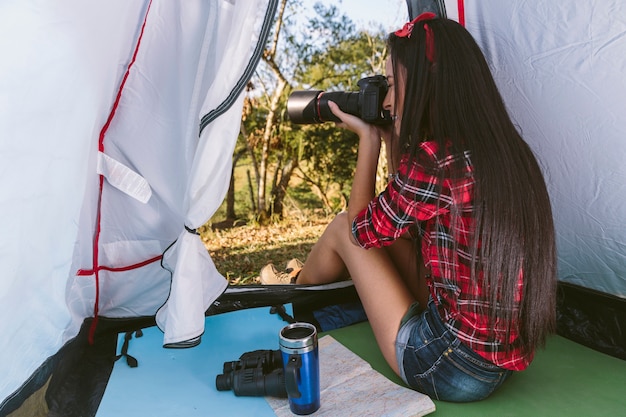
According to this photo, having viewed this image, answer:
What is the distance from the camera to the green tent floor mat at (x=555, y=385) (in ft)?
3.76

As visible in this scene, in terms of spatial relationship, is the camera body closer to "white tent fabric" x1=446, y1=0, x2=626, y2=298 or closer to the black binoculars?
"white tent fabric" x1=446, y1=0, x2=626, y2=298

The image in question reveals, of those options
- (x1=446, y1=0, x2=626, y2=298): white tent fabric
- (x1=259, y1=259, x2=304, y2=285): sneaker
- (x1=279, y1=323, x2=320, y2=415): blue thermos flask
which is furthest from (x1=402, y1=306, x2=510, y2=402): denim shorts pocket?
(x1=259, y1=259, x2=304, y2=285): sneaker

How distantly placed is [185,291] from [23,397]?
15.6 inches

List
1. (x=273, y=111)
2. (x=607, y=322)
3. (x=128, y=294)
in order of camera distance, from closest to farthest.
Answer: (x=607, y=322)
(x=128, y=294)
(x=273, y=111)

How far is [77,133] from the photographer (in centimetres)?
107

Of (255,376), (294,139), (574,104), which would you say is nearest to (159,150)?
(255,376)

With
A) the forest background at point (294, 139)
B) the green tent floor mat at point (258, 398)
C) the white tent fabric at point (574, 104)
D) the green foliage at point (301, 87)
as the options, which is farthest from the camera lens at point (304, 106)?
the green foliage at point (301, 87)

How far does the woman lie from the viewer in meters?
0.98

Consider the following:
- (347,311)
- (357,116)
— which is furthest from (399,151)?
(347,311)

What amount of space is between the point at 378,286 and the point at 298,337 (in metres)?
0.29

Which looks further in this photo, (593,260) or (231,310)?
(231,310)

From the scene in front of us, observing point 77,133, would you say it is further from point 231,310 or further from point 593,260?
point 593,260

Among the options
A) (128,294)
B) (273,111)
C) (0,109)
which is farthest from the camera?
(273,111)

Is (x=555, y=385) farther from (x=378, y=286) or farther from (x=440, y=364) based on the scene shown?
(x=378, y=286)
